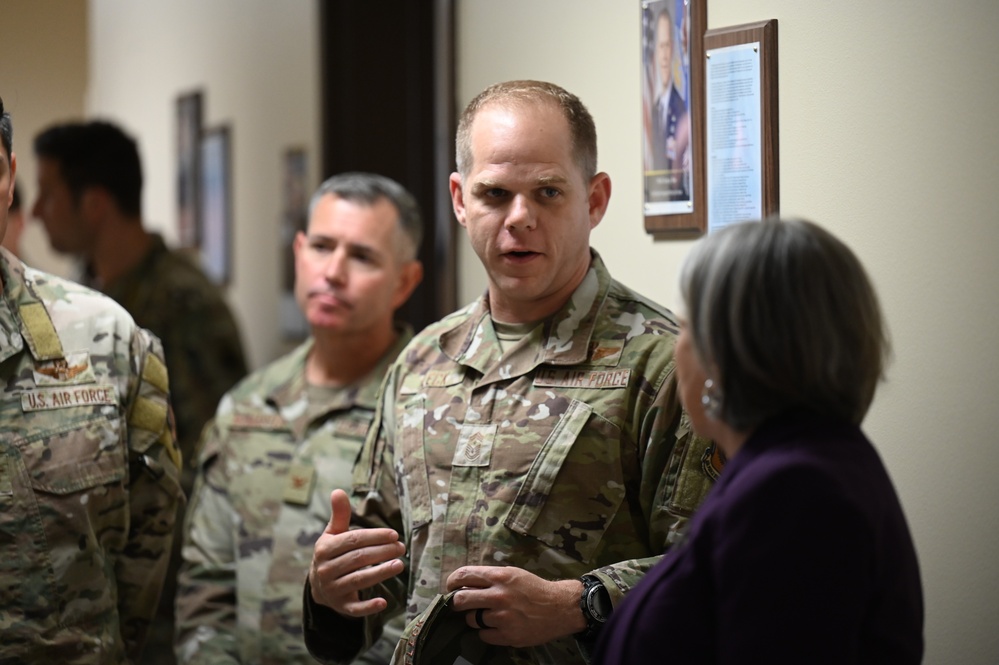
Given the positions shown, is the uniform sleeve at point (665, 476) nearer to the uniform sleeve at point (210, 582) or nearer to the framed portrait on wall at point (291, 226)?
the uniform sleeve at point (210, 582)

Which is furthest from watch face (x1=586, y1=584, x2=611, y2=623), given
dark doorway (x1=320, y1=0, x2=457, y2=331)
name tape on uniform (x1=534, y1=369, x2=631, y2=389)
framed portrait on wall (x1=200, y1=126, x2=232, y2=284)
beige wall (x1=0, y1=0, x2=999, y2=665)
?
framed portrait on wall (x1=200, y1=126, x2=232, y2=284)

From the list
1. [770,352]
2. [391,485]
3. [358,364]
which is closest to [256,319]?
[358,364]

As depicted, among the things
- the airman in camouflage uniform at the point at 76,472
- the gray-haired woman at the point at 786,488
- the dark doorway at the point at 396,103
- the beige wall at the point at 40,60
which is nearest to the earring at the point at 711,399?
the gray-haired woman at the point at 786,488

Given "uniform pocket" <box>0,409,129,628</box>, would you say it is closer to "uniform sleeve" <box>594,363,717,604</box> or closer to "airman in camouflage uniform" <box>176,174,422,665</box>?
"airman in camouflage uniform" <box>176,174,422,665</box>

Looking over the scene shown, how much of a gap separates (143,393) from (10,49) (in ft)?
2.47

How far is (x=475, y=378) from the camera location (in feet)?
6.39

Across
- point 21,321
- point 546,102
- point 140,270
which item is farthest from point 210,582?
point 140,270

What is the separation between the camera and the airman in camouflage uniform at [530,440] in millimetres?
1726

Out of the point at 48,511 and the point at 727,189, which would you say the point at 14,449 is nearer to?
the point at 48,511

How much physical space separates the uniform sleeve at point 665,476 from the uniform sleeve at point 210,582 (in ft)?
4.03

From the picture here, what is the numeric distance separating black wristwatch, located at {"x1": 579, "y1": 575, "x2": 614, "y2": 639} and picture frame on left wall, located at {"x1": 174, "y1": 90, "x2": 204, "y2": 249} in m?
4.18

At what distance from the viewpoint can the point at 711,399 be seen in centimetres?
130

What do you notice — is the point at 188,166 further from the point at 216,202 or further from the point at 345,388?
the point at 345,388

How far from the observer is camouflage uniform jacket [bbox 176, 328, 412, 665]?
254 centimetres
